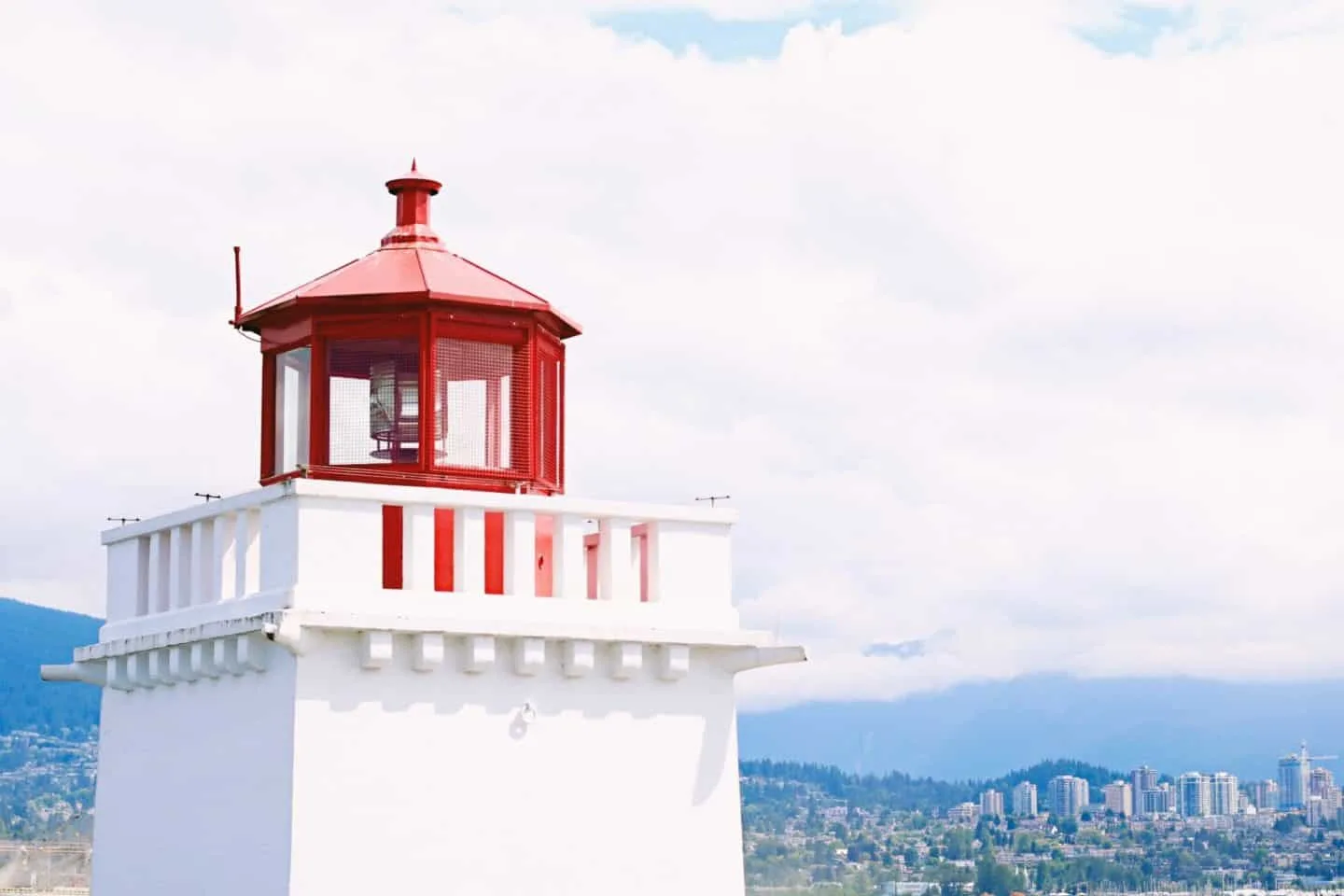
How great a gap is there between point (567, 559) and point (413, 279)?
208 cm

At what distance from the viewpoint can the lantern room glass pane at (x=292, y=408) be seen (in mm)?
15508

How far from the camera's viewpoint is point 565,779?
14.8 metres

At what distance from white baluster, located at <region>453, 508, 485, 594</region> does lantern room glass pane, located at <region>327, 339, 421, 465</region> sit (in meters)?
0.86

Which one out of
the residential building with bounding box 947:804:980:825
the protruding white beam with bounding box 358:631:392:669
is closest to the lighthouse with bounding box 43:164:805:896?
the protruding white beam with bounding box 358:631:392:669

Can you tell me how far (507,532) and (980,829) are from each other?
17322 cm

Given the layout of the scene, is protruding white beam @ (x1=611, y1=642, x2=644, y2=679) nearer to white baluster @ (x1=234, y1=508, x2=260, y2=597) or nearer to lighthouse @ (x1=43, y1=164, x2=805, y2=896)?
lighthouse @ (x1=43, y1=164, x2=805, y2=896)

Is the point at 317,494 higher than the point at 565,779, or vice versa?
the point at 317,494

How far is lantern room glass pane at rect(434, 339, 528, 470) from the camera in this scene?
15.1 meters

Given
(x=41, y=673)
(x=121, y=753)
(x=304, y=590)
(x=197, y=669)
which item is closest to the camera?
(x=304, y=590)

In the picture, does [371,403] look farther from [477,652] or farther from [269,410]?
[477,652]

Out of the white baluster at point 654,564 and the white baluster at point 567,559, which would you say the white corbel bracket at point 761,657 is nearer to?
the white baluster at point 654,564

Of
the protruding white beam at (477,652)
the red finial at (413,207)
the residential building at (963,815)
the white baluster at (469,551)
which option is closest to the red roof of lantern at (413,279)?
the red finial at (413,207)

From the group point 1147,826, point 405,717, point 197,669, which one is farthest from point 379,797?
point 1147,826

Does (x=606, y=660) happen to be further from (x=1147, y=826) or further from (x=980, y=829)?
(x=1147, y=826)
